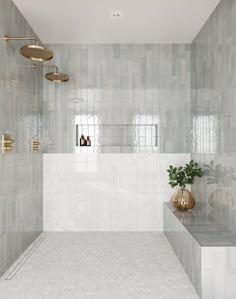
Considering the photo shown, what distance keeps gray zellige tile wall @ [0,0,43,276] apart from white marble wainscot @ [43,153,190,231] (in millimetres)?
291

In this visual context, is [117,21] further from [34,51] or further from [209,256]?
[209,256]

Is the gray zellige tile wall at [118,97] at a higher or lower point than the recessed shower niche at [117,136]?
higher

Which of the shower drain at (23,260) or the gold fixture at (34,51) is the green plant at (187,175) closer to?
the shower drain at (23,260)

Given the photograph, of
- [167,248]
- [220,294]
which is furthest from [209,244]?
[167,248]

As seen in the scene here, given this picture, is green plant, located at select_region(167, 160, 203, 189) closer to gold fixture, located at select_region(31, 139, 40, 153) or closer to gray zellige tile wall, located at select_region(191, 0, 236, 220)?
gray zellige tile wall, located at select_region(191, 0, 236, 220)

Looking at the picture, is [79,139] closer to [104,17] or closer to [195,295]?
[104,17]

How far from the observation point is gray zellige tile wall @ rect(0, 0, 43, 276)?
3.15 m

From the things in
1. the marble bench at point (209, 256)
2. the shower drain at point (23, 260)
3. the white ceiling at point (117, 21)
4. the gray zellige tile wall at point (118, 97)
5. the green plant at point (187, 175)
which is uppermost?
the white ceiling at point (117, 21)

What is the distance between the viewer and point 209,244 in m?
2.51

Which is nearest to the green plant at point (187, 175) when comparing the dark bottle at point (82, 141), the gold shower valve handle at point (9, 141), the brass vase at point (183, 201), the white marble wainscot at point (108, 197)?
the brass vase at point (183, 201)

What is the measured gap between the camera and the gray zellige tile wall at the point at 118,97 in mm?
4797

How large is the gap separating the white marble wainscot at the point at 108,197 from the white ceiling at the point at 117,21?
155cm

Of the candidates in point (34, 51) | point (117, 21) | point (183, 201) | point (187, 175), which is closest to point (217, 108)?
point (187, 175)

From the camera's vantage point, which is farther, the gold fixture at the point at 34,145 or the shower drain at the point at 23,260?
the gold fixture at the point at 34,145
